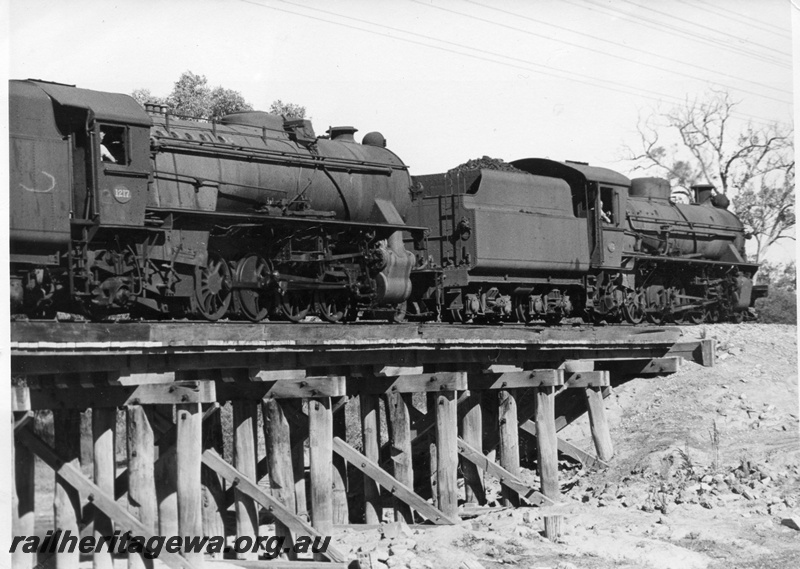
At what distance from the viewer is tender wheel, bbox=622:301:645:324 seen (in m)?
26.4

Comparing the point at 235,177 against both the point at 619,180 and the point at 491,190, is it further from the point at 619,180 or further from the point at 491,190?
the point at 619,180

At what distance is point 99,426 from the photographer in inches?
525

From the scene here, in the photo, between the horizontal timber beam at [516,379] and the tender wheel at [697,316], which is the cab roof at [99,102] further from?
the tender wheel at [697,316]

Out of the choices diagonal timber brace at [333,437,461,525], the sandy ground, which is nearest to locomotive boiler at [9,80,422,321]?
diagonal timber brace at [333,437,461,525]

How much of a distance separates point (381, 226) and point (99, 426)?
7174 mm

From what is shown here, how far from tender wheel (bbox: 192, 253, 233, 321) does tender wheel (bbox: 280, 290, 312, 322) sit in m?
1.13

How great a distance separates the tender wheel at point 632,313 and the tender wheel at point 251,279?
1132cm

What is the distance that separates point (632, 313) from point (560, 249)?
149 inches

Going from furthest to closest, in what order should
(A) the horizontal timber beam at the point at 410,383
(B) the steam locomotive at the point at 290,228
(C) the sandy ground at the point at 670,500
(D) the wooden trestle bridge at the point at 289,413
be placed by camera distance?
1. (A) the horizontal timber beam at the point at 410,383
2. (C) the sandy ground at the point at 670,500
3. (B) the steam locomotive at the point at 290,228
4. (D) the wooden trestle bridge at the point at 289,413

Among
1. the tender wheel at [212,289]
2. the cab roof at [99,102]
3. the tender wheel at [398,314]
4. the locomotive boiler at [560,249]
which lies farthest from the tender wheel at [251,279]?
the locomotive boiler at [560,249]

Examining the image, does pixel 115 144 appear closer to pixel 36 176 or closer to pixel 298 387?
pixel 36 176

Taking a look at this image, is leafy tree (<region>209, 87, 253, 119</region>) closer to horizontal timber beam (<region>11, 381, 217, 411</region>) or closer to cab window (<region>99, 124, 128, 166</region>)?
cab window (<region>99, 124, 128, 166</region>)

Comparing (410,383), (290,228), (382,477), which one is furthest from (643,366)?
(290,228)

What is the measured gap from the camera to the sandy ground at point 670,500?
1556 centimetres
